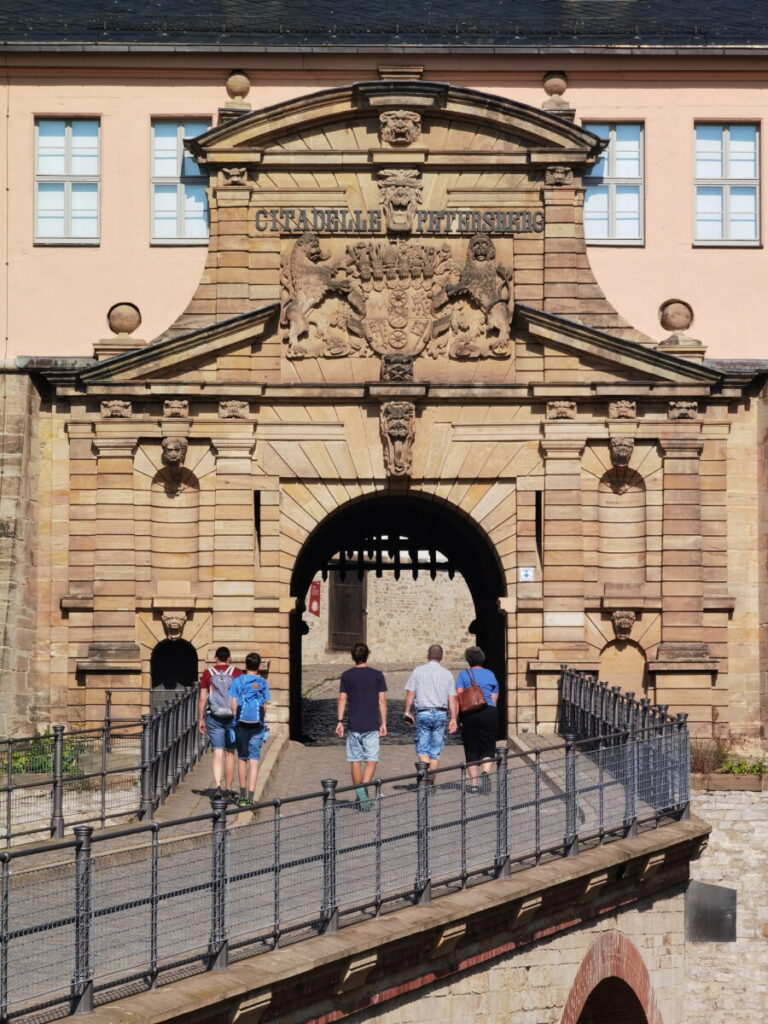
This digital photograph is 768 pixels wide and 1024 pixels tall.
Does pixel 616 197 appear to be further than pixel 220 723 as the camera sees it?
A: Yes

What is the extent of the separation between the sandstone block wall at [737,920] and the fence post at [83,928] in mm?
11829

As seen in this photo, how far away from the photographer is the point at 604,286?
30.5 meters

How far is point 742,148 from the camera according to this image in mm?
30797

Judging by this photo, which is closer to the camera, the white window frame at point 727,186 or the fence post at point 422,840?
the fence post at point 422,840

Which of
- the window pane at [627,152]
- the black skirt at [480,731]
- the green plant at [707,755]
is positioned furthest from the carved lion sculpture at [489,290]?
the black skirt at [480,731]

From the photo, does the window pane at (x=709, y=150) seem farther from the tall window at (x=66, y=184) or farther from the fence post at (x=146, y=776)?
the fence post at (x=146, y=776)

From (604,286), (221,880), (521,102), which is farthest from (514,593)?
(221,880)

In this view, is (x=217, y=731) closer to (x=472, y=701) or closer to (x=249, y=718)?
(x=249, y=718)

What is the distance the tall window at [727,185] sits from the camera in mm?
30625

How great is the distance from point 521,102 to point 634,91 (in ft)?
6.93

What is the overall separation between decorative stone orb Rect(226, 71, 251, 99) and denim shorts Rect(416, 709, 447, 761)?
10675 millimetres

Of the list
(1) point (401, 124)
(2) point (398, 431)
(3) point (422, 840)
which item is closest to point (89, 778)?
(3) point (422, 840)

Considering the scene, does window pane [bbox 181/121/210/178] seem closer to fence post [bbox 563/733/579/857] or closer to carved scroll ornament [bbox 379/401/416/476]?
carved scroll ornament [bbox 379/401/416/476]

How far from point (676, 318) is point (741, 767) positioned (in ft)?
20.5
